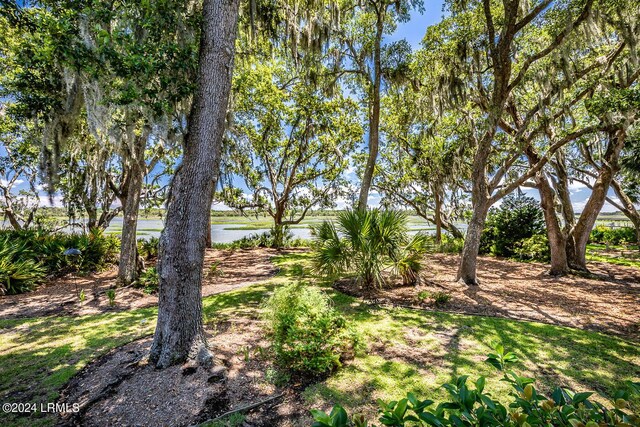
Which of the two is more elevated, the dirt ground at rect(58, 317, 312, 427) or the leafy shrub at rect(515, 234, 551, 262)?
the leafy shrub at rect(515, 234, 551, 262)

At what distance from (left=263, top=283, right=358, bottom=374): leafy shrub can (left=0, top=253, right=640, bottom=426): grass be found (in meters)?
0.22

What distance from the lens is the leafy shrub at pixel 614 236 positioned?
1770 centimetres

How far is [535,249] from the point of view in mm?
11453

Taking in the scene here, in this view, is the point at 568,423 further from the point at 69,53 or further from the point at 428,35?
the point at 428,35

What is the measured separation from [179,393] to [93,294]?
5.80m

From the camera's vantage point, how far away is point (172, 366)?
10.9ft

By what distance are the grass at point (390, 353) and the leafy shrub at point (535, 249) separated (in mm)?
8192

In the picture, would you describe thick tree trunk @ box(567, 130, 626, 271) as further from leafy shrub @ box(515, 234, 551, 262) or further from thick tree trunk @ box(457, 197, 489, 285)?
thick tree trunk @ box(457, 197, 489, 285)

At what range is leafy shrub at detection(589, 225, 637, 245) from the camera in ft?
58.1

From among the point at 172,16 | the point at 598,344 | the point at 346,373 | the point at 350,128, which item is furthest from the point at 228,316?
the point at 350,128

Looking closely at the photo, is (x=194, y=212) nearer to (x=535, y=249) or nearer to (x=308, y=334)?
(x=308, y=334)

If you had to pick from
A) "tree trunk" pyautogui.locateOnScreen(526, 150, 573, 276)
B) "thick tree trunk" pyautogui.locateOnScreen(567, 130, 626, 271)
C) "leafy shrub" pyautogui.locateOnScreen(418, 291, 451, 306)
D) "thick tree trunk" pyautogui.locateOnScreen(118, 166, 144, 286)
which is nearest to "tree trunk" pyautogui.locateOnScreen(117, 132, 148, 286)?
"thick tree trunk" pyautogui.locateOnScreen(118, 166, 144, 286)

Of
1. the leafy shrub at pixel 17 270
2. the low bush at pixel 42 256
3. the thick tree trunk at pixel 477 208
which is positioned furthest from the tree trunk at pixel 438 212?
the leafy shrub at pixel 17 270

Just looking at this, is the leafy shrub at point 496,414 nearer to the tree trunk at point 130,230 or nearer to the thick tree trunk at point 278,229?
the tree trunk at point 130,230
